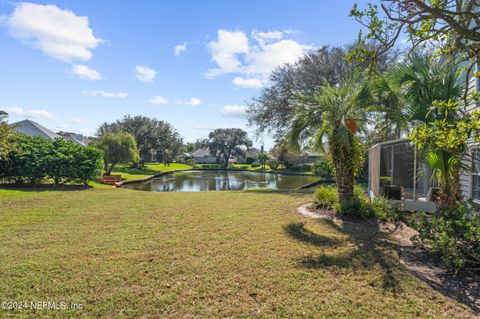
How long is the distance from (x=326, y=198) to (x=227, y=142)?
47637 mm

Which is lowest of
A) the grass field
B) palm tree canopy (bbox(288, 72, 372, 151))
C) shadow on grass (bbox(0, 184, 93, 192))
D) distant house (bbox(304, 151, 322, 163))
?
the grass field

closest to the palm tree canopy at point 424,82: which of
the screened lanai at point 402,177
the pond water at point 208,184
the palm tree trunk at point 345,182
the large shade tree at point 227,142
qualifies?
the screened lanai at point 402,177

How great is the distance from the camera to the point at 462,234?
3672 mm

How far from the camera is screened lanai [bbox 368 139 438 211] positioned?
290 inches

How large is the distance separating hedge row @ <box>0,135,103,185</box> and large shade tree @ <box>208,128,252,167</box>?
4134 cm

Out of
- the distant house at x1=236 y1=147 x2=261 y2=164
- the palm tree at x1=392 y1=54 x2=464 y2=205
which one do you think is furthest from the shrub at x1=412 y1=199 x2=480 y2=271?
the distant house at x1=236 y1=147 x2=261 y2=164

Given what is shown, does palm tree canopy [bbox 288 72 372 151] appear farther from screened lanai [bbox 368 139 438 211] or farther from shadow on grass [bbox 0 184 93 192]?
shadow on grass [bbox 0 184 93 192]

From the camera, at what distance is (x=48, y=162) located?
1136cm

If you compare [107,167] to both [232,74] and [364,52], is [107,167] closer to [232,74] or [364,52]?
[232,74]

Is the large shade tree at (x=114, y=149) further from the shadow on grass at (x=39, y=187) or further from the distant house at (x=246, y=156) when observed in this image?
the distant house at (x=246, y=156)

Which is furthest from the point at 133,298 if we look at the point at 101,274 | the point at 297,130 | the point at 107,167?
the point at 107,167

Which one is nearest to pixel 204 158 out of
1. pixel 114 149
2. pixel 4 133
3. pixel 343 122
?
pixel 114 149

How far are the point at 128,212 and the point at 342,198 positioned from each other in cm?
558

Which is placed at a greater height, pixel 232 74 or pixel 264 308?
pixel 232 74
